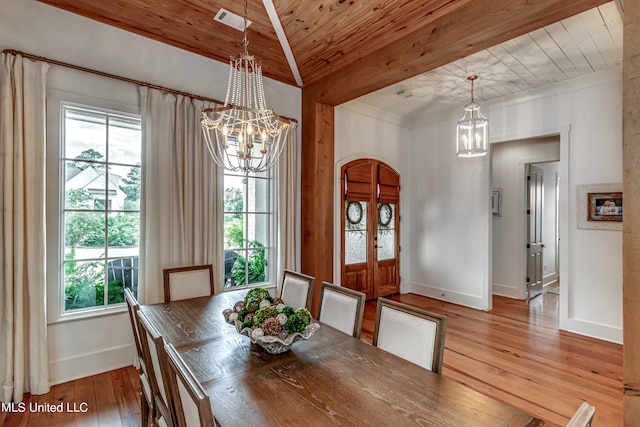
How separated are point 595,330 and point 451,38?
375 centimetres

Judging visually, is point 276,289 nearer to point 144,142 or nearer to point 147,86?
point 144,142

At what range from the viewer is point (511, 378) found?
274 centimetres

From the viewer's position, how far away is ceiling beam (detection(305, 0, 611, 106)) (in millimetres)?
2121

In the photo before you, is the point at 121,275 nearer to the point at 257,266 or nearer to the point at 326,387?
the point at 257,266

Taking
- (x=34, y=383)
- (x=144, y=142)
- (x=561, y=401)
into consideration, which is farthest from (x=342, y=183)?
(x=34, y=383)

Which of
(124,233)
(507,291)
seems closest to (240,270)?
(124,233)

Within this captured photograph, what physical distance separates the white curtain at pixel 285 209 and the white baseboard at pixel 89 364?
166 centimetres

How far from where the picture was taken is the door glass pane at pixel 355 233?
4840mm

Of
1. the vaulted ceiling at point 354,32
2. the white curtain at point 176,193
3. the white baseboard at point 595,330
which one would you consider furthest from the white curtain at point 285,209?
the white baseboard at point 595,330

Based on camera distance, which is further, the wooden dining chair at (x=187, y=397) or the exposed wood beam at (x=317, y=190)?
the exposed wood beam at (x=317, y=190)

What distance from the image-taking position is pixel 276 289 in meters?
3.96

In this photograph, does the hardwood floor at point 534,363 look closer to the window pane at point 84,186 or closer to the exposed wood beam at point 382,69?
the exposed wood beam at point 382,69

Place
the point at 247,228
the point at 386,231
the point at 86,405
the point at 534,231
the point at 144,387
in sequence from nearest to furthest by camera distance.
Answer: the point at 144,387 → the point at 86,405 → the point at 247,228 → the point at 386,231 → the point at 534,231

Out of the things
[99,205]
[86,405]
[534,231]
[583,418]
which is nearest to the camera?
[583,418]
